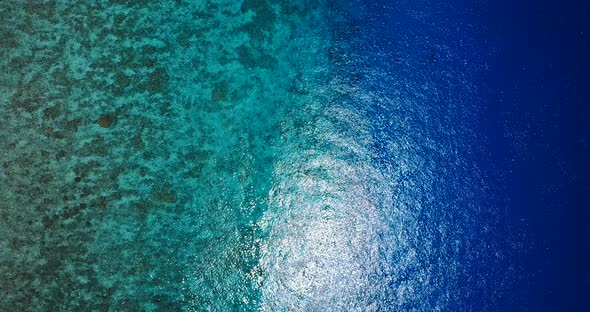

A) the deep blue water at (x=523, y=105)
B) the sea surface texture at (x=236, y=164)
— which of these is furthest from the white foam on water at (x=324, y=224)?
the deep blue water at (x=523, y=105)

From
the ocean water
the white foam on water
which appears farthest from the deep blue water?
the white foam on water

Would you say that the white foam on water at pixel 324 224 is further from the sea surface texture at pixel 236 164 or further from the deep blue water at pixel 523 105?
the deep blue water at pixel 523 105

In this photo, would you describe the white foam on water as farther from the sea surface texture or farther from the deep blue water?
the deep blue water

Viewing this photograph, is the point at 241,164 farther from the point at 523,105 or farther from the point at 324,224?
the point at 523,105

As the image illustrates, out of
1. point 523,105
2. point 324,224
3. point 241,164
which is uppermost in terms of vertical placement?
point 523,105

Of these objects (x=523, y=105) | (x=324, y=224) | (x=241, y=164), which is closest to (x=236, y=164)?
(x=241, y=164)

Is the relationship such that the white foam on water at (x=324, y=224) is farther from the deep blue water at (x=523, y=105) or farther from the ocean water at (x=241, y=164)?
the deep blue water at (x=523, y=105)

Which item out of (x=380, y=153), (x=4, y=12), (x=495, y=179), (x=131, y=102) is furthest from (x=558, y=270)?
(x=4, y=12)

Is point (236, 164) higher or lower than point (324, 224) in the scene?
higher
